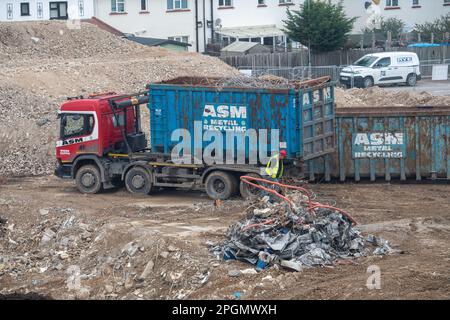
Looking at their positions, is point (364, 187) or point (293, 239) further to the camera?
point (364, 187)

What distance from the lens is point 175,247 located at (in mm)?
15516

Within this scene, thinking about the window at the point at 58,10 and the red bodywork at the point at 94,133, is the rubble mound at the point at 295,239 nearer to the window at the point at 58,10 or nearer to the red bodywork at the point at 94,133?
the red bodywork at the point at 94,133

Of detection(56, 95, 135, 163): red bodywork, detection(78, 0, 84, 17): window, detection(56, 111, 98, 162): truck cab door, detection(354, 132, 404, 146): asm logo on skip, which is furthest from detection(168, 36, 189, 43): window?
detection(354, 132, 404, 146): asm logo on skip

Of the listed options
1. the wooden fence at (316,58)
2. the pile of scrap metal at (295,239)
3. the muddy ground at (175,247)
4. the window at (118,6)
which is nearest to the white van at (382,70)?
the wooden fence at (316,58)

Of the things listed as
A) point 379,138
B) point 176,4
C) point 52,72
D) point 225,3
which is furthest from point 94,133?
point 225,3

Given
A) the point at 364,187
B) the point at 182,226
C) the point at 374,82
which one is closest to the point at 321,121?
the point at 364,187

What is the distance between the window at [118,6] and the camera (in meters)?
52.1

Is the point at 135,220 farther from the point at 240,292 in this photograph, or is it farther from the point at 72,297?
the point at 240,292

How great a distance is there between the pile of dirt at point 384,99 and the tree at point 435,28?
1817 centimetres

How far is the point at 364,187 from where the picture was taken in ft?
71.0

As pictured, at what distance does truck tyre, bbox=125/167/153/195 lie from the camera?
21109 mm

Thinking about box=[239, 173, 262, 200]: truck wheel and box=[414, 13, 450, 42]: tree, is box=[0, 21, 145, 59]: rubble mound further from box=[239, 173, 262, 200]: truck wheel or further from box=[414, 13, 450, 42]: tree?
box=[414, 13, 450, 42]: tree

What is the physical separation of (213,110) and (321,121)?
2608 mm

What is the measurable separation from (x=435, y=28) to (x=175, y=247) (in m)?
42.0
